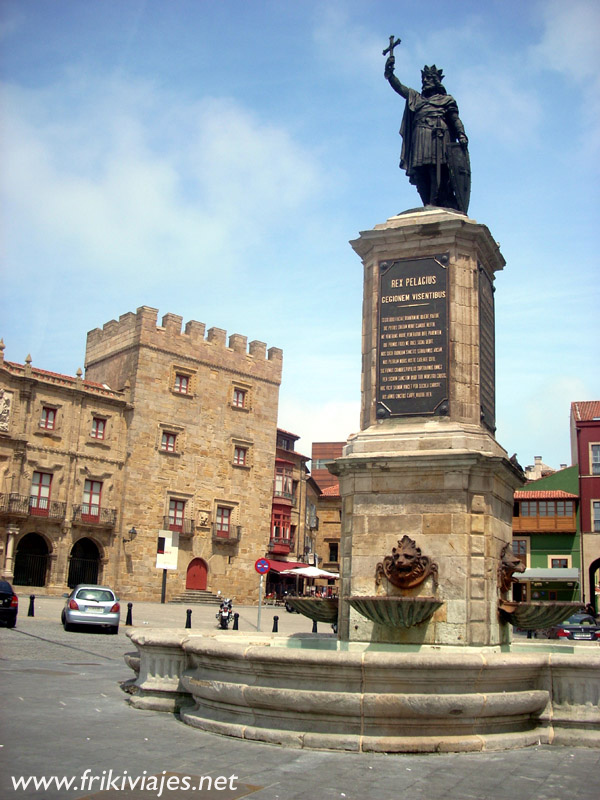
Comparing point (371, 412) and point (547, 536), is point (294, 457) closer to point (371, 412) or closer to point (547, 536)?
point (547, 536)

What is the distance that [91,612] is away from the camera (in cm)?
2397

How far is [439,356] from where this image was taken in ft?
36.0

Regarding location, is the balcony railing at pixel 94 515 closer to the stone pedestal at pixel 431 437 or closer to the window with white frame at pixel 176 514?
the window with white frame at pixel 176 514

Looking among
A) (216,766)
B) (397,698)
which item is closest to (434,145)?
(397,698)

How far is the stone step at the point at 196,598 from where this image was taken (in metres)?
47.4

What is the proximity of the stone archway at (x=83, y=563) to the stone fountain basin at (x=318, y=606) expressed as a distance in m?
37.0

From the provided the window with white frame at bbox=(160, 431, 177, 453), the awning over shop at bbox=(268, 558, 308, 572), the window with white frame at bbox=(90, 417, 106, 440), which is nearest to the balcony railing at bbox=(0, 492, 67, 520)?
the window with white frame at bbox=(90, 417, 106, 440)

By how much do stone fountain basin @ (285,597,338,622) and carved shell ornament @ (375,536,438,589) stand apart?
129cm

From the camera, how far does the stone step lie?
47.4 meters

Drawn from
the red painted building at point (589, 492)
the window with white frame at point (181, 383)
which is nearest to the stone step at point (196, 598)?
the window with white frame at point (181, 383)

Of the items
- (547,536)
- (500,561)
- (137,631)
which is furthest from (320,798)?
(547,536)

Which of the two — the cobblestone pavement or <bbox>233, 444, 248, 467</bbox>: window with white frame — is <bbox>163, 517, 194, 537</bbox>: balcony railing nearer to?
<bbox>233, 444, 248, 467</bbox>: window with white frame
